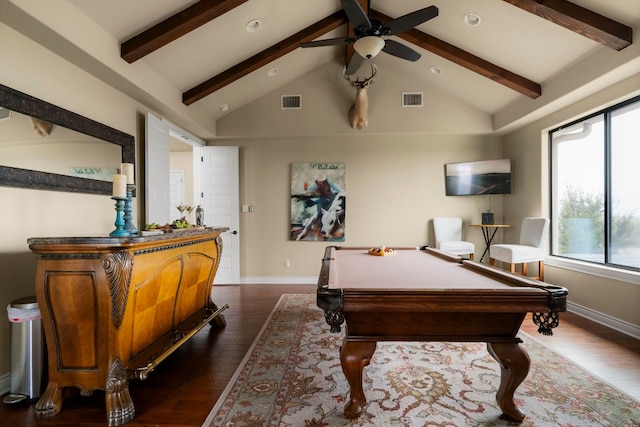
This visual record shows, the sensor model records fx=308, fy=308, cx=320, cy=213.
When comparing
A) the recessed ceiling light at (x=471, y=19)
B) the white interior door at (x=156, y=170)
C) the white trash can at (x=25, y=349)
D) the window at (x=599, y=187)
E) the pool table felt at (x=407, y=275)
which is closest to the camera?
the pool table felt at (x=407, y=275)

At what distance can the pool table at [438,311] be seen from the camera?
148cm

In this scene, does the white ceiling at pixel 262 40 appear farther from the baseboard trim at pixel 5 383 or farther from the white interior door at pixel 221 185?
the baseboard trim at pixel 5 383

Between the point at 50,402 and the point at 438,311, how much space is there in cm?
231

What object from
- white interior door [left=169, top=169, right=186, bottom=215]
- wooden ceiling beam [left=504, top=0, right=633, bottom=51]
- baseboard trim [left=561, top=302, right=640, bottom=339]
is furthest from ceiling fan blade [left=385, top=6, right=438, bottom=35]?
white interior door [left=169, top=169, right=186, bottom=215]

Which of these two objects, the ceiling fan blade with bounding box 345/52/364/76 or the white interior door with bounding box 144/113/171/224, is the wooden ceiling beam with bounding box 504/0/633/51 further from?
the white interior door with bounding box 144/113/171/224

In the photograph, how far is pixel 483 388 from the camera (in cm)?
206

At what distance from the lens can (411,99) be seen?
5.11m

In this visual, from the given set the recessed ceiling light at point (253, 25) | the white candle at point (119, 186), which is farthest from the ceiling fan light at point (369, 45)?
the white candle at point (119, 186)

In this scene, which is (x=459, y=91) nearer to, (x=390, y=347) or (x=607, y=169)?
(x=607, y=169)

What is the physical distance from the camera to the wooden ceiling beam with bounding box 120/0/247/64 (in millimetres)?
2748

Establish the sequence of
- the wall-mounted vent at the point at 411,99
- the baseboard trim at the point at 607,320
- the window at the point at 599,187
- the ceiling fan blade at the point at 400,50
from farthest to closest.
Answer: the wall-mounted vent at the point at 411,99 < the window at the point at 599,187 < the baseboard trim at the point at 607,320 < the ceiling fan blade at the point at 400,50

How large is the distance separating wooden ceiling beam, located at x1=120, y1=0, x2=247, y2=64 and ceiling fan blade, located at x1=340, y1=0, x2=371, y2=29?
106 cm

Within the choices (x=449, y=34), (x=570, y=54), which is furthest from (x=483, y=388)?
(x=449, y=34)

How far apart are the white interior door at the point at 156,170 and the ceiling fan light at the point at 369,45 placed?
8.14 feet
